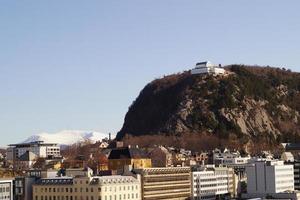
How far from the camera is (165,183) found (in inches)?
4589

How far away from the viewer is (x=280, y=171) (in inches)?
5266

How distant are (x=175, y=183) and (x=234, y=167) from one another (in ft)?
115

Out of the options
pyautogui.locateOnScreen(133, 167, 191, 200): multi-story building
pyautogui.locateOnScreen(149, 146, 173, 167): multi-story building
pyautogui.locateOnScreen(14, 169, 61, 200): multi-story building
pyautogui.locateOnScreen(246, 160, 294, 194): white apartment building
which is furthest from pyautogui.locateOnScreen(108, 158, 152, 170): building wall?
pyautogui.locateOnScreen(14, 169, 61, 200): multi-story building

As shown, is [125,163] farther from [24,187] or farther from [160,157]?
[24,187]

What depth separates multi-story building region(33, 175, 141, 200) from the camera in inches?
3920

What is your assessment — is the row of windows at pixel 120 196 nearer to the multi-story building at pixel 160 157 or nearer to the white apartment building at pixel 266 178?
the white apartment building at pixel 266 178

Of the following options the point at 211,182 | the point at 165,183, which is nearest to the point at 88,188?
the point at 165,183

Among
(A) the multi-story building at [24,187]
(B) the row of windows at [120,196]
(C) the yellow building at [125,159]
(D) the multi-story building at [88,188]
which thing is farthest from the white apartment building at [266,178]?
(A) the multi-story building at [24,187]

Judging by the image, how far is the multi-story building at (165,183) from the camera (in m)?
111

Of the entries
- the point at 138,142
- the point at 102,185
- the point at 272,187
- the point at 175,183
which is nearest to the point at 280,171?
the point at 272,187

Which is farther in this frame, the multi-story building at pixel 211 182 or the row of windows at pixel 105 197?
the multi-story building at pixel 211 182

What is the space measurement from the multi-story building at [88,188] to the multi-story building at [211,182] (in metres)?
22.0

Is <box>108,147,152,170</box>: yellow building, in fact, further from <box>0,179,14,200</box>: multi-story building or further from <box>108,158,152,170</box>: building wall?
<box>0,179,14,200</box>: multi-story building

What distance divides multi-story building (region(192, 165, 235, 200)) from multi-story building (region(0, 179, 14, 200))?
129 feet
